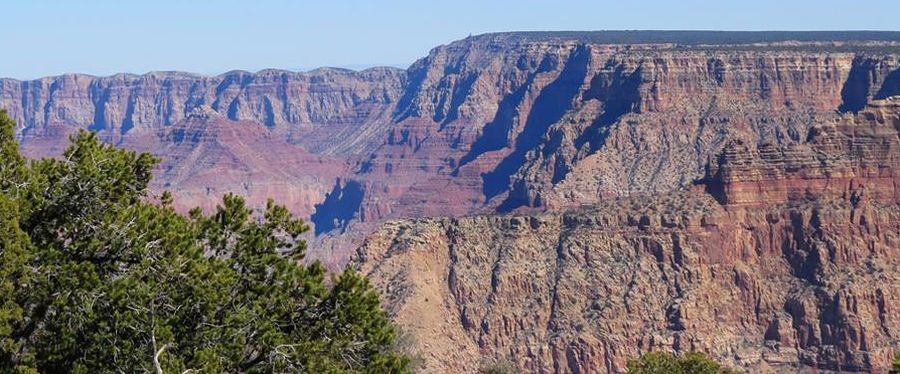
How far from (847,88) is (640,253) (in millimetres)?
89793

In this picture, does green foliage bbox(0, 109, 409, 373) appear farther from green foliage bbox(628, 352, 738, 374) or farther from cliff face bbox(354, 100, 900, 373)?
cliff face bbox(354, 100, 900, 373)

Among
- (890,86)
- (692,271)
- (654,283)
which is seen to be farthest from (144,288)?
(890,86)

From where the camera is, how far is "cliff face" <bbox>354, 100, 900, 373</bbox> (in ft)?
311


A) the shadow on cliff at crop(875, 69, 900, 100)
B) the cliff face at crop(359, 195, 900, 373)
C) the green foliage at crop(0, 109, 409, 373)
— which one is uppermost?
the shadow on cliff at crop(875, 69, 900, 100)

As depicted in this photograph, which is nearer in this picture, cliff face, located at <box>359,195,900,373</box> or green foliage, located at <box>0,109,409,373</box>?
green foliage, located at <box>0,109,409,373</box>

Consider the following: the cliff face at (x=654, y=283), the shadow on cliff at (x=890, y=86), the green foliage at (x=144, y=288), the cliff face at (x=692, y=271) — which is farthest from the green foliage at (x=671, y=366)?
the shadow on cliff at (x=890, y=86)

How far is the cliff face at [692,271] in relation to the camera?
94812 mm

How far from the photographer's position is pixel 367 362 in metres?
37.7

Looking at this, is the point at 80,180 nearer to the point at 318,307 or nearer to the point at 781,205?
the point at 318,307

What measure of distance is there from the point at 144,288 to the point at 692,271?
2775 inches

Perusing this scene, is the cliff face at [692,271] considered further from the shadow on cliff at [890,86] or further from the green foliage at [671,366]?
the shadow on cliff at [890,86]

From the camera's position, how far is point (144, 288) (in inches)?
1300

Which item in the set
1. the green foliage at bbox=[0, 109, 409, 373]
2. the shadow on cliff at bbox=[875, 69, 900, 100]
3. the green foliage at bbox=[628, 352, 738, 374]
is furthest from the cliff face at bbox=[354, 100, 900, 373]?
the shadow on cliff at bbox=[875, 69, 900, 100]

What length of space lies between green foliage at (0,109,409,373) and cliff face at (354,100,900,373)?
52.5 m
